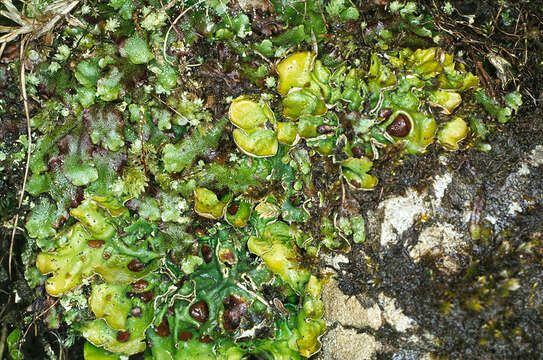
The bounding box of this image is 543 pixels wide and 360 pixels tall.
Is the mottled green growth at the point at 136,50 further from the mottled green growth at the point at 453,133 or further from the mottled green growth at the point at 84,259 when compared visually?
the mottled green growth at the point at 453,133

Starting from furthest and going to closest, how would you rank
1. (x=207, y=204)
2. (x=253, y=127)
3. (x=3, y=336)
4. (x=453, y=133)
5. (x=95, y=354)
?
(x=3, y=336)
(x=95, y=354)
(x=207, y=204)
(x=253, y=127)
(x=453, y=133)

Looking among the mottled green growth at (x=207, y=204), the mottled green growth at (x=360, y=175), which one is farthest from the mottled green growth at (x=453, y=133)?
the mottled green growth at (x=207, y=204)

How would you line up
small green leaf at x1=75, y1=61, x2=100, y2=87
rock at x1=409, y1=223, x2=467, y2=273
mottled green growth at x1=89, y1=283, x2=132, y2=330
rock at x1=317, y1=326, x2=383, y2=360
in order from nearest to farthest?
rock at x1=409, y1=223, x2=467, y2=273 → rock at x1=317, y1=326, x2=383, y2=360 → small green leaf at x1=75, y1=61, x2=100, y2=87 → mottled green growth at x1=89, y1=283, x2=132, y2=330

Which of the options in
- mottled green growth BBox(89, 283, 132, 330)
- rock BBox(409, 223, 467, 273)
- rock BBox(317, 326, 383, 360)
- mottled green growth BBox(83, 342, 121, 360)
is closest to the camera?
rock BBox(409, 223, 467, 273)

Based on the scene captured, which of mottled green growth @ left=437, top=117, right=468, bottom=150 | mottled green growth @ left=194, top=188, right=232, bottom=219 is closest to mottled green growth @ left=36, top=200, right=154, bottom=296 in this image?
mottled green growth @ left=194, top=188, right=232, bottom=219

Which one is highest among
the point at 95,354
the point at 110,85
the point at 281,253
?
the point at 110,85

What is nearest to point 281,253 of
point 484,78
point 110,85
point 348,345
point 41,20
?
point 348,345

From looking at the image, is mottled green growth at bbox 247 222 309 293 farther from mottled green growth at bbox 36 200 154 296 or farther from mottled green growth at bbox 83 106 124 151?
mottled green growth at bbox 83 106 124 151

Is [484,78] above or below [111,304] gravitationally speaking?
above

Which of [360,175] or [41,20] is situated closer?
[360,175]

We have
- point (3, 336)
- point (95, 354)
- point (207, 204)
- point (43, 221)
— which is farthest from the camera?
point (3, 336)

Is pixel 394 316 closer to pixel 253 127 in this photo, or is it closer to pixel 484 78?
pixel 253 127
